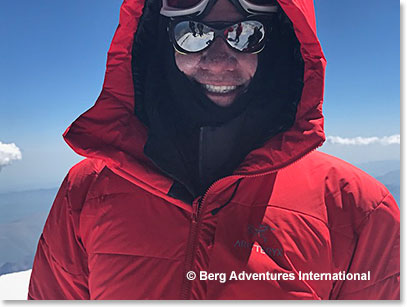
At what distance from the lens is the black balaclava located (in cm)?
115

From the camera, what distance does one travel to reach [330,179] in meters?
1.04

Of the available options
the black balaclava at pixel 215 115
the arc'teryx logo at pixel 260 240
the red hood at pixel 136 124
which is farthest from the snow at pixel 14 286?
the arc'teryx logo at pixel 260 240

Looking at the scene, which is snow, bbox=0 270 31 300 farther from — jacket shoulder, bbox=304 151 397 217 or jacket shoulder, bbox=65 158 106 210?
jacket shoulder, bbox=304 151 397 217

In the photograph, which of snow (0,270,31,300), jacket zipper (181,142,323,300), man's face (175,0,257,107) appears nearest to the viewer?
jacket zipper (181,142,323,300)

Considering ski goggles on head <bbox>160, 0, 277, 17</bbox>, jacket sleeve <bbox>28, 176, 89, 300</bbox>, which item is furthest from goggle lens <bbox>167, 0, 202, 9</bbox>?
jacket sleeve <bbox>28, 176, 89, 300</bbox>

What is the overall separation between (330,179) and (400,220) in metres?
0.27

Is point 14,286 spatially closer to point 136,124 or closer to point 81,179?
point 81,179

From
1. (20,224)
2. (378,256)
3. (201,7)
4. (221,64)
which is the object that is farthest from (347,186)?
(20,224)

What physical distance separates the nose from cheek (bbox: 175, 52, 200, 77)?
1.3 inches

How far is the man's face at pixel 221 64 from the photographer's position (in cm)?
109

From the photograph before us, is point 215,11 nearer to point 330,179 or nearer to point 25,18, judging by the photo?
point 330,179

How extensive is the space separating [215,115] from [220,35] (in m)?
0.24

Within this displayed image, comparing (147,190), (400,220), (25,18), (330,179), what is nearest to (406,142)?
(400,220)

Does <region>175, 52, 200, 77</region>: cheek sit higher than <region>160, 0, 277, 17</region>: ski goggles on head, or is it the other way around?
<region>160, 0, 277, 17</region>: ski goggles on head
